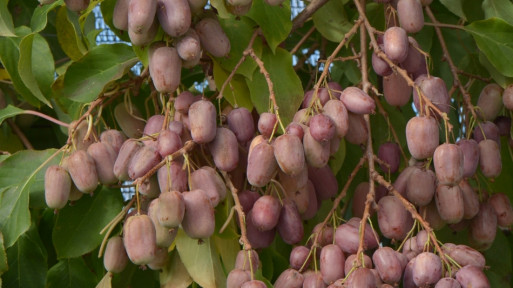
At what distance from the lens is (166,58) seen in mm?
956

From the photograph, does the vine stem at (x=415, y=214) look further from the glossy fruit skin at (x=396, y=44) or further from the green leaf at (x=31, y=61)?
the green leaf at (x=31, y=61)

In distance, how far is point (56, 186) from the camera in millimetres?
982

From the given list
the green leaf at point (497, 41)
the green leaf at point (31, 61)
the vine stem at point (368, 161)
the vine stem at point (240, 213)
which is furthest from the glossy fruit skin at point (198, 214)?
the green leaf at point (497, 41)

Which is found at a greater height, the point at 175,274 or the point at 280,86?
the point at 280,86

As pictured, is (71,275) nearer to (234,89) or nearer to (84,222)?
(84,222)

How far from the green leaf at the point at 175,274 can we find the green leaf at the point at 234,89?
16 centimetres

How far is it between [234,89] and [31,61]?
22 centimetres

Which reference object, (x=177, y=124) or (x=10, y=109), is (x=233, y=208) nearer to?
(x=177, y=124)

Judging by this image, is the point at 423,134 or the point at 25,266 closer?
the point at 423,134

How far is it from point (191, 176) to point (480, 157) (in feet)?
0.98

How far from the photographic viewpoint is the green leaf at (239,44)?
1.04m

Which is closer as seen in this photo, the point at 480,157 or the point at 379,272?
the point at 379,272

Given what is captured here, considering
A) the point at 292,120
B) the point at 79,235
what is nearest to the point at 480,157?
the point at 292,120

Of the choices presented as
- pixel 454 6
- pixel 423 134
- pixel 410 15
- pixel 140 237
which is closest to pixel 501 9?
pixel 454 6
